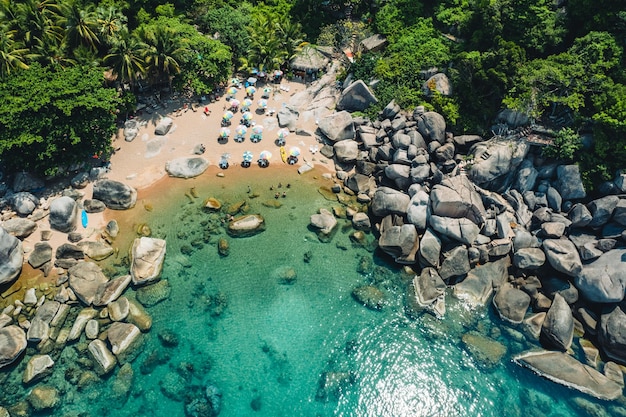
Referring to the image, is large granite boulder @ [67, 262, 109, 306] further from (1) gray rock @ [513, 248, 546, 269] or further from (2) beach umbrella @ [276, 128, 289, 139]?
(1) gray rock @ [513, 248, 546, 269]

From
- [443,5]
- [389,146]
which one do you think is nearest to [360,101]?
[389,146]

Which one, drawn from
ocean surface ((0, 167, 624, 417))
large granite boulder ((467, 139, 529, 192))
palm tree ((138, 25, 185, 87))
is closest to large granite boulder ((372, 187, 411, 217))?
ocean surface ((0, 167, 624, 417))

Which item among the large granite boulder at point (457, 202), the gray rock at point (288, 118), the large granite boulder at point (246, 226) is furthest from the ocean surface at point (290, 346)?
the gray rock at point (288, 118)

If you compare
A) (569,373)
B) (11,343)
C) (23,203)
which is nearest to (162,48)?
(23,203)

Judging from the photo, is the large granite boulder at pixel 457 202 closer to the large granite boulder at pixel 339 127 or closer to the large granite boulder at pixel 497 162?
the large granite boulder at pixel 497 162

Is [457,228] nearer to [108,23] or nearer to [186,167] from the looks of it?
[186,167]
